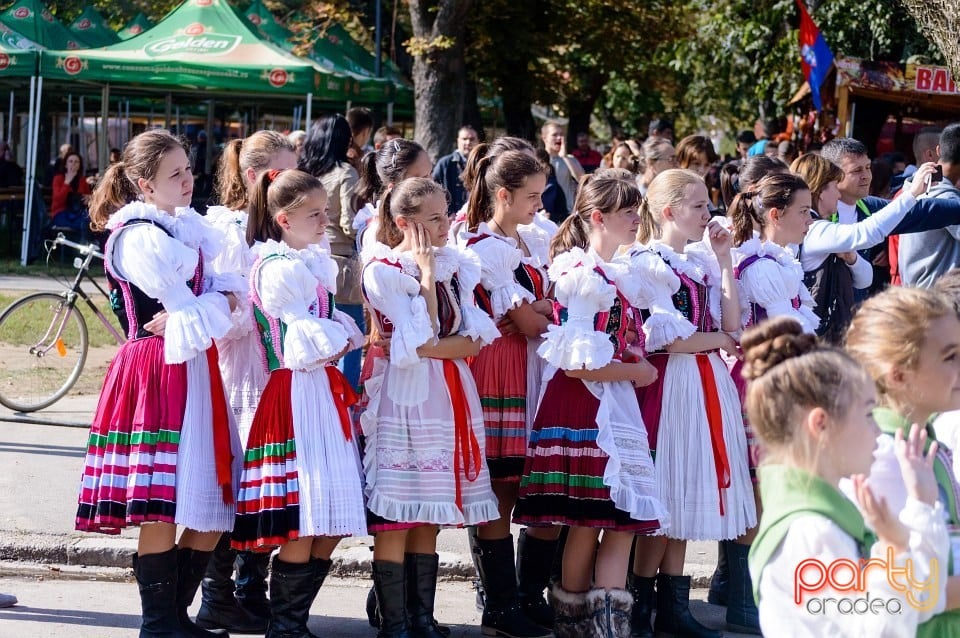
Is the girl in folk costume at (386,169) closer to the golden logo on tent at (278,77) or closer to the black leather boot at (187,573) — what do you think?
the black leather boot at (187,573)

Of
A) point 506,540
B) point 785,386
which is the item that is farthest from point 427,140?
point 785,386

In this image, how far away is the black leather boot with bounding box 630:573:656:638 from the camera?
16.8 feet

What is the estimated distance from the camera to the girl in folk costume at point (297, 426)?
448cm

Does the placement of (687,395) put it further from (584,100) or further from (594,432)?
(584,100)

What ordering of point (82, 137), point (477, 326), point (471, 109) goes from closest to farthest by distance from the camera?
point (477, 326) → point (471, 109) → point (82, 137)

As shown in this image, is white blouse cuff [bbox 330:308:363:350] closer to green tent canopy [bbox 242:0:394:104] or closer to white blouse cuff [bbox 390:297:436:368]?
white blouse cuff [bbox 390:297:436:368]

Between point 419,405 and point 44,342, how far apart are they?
478cm

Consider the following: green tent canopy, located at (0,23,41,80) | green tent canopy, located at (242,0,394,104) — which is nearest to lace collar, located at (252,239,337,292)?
green tent canopy, located at (0,23,41,80)

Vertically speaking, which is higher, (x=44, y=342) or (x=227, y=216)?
(x=227, y=216)

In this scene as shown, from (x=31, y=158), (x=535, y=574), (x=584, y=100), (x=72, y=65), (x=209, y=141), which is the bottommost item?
(x=535, y=574)

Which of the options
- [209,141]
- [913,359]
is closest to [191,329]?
[913,359]

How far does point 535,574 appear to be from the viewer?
531 centimetres

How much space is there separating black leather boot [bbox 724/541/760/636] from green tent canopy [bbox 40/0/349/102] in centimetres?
1168

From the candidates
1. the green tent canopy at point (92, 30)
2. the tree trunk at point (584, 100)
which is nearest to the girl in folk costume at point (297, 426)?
the green tent canopy at point (92, 30)
